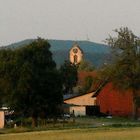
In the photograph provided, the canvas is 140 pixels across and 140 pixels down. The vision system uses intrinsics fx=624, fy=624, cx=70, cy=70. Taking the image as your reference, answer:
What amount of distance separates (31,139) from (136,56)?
45203 mm

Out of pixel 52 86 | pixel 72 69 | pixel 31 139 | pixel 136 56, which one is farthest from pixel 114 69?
pixel 31 139

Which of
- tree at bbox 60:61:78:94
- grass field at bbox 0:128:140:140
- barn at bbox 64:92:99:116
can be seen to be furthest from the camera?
barn at bbox 64:92:99:116

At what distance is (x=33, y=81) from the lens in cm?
6269

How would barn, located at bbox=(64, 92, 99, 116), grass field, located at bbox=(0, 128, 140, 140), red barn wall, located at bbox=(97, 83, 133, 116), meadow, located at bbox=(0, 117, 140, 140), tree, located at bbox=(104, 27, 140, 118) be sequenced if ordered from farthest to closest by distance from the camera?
barn, located at bbox=(64, 92, 99, 116), red barn wall, located at bbox=(97, 83, 133, 116), tree, located at bbox=(104, 27, 140, 118), meadow, located at bbox=(0, 117, 140, 140), grass field, located at bbox=(0, 128, 140, 140)

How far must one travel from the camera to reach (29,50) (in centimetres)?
6319

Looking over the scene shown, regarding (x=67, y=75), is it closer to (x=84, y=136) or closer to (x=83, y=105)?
(x=84, y=136)

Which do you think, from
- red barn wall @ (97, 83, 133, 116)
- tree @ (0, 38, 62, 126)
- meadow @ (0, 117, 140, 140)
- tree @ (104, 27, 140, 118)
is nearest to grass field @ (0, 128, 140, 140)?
meadow @ (0, 117, 140, 140)

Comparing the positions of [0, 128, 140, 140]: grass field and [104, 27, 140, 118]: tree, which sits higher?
[104, 27, 140, 118]: tree

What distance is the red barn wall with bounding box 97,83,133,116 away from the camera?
94.4 metres

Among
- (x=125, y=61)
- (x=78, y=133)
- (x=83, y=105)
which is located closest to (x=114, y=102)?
(x=83, y=105)

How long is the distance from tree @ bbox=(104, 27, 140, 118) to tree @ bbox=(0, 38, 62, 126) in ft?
55.0

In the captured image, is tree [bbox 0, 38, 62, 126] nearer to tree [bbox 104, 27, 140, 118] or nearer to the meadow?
the meadow

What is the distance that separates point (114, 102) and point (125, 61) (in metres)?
18.6

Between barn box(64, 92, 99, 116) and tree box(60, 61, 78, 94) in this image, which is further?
barn box(64, 92, 99, 116)
